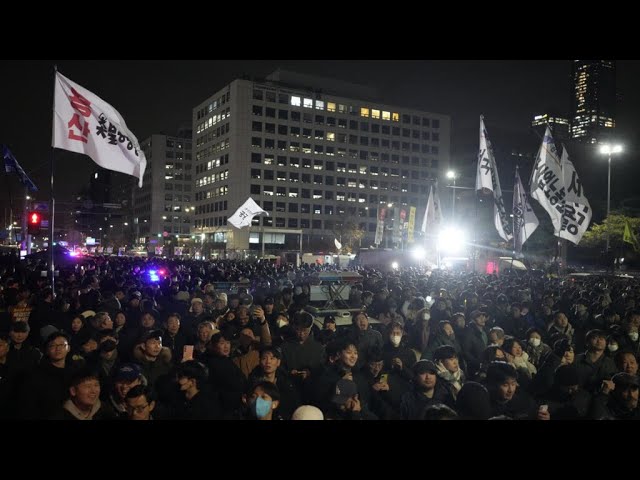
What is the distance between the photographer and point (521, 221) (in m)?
17.8

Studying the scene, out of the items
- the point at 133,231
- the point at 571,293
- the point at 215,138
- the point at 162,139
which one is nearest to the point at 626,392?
the point at 571,293

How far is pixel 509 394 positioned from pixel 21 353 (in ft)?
19.0

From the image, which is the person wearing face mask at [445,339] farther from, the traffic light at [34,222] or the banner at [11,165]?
the banner at [11,165]

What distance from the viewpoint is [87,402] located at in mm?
4379

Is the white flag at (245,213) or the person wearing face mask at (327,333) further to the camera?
the white flag at (245,213)

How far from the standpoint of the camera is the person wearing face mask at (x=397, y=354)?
18.6ft

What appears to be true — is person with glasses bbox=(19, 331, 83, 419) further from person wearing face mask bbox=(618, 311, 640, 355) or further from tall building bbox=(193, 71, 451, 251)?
tall building bbox=(193, 71, 451, 251)

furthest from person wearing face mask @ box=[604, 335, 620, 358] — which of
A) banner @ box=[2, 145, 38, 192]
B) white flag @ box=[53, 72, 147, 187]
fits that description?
banner @ box=[2, 145, 38, 192]

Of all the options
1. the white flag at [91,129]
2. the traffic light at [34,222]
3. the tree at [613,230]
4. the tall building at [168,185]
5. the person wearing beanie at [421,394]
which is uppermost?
the tall building at [168,185]

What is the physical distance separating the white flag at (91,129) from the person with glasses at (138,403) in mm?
7157

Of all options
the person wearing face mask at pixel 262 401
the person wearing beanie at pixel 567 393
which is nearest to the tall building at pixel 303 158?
the person wearing beanie at pixel 567 393

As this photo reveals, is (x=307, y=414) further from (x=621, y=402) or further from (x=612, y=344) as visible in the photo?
(x=612, y=344)

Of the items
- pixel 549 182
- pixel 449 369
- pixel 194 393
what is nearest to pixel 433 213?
pixel 549 182

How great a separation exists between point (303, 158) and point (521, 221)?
68324mm
